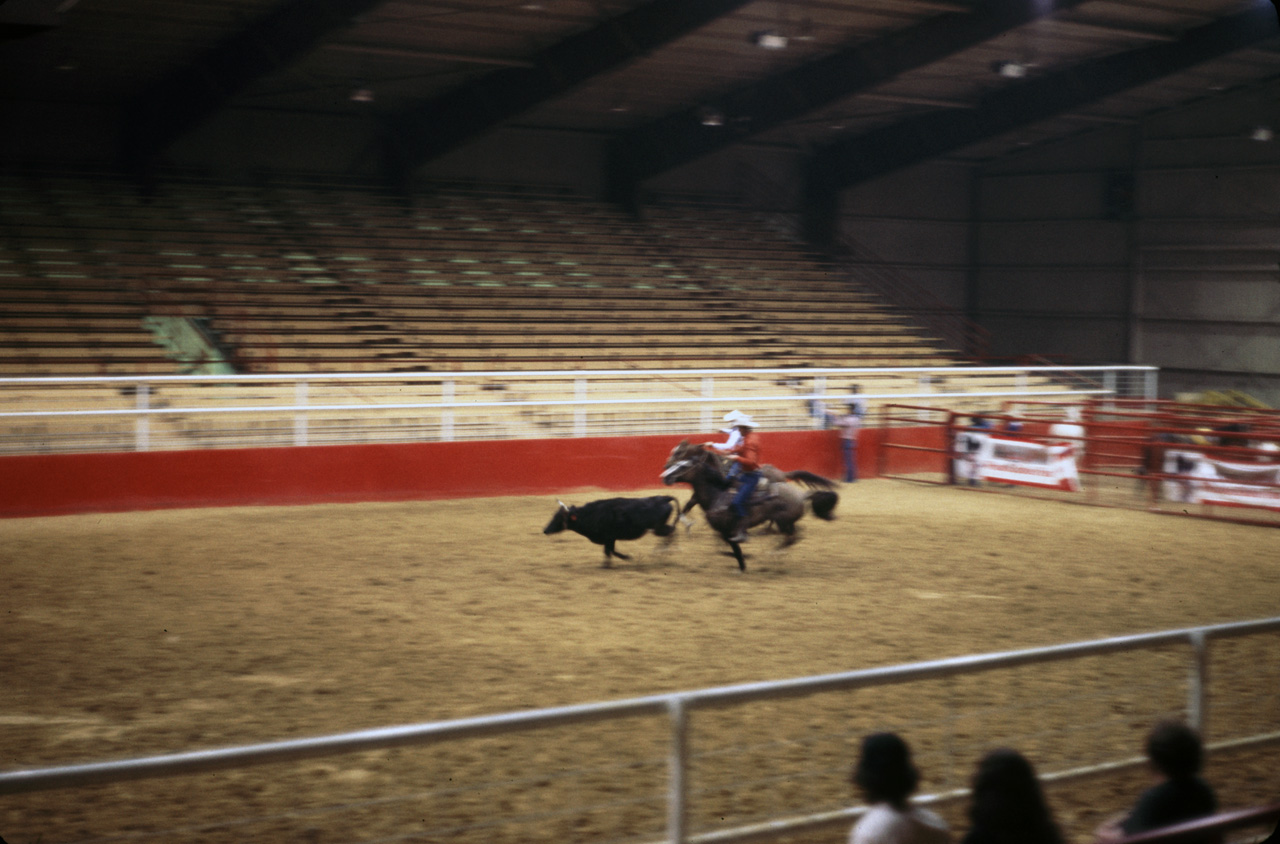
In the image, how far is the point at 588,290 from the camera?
23.9 m

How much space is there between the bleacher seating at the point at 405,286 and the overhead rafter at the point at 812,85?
1.65m

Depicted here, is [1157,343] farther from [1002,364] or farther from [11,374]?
[11,374]

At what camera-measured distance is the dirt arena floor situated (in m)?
4.67

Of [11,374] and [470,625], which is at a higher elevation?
[11,374]

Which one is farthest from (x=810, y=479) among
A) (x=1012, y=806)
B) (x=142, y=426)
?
(x=142, y=426)

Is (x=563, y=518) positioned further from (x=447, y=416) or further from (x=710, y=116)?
(x=710, y=116)

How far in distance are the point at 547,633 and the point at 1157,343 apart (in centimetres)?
2545

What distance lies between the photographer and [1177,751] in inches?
129

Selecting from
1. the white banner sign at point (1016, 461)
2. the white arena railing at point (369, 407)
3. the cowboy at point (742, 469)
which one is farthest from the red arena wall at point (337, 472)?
the cowboy at point (742, 469)

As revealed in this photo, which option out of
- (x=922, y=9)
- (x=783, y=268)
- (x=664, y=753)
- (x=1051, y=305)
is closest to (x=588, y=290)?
(x=783, y=268)

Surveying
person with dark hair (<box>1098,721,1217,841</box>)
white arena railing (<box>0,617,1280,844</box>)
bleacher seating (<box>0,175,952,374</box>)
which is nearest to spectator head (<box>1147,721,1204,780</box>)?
person with dark hair (<box>1098,721,1217,841</box>)

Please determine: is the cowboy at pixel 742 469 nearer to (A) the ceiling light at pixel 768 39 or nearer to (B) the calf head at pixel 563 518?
(B) the calf head at pixel 563 518

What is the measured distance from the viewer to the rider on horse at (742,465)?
10.0 meters

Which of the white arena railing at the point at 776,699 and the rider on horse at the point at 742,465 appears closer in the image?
the white arena railing at the point at 776,699
